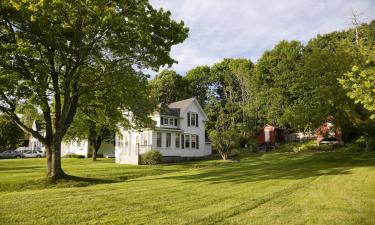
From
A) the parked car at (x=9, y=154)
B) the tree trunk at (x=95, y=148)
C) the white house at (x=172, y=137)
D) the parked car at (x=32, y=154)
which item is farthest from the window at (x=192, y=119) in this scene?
the parked car at (x=9, y=154)

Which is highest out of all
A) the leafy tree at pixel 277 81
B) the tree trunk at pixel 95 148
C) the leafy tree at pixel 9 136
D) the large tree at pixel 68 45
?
the leafy tree at pixel 277 81

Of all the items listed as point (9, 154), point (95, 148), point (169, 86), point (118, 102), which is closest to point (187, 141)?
point (95, 148)

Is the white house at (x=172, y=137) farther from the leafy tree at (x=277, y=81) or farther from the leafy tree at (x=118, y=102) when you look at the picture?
the leafy tree at (x=277, y=81)

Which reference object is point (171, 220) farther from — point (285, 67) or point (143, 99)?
point (285, 67)

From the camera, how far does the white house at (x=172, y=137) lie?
37312 mm

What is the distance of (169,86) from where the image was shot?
232ft

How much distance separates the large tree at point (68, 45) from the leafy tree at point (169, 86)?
4858cm

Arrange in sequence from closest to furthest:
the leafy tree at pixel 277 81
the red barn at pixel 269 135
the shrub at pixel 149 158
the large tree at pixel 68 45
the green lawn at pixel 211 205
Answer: the green lawn at pixel 211 205
the large tree at pixel 68 45
the shrub at pixel 149 158
the red barn at pixel 269 135
the leafy tree at pixel 277 81

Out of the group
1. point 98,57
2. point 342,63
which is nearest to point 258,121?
point 342,63

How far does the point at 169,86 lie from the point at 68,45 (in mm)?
52659

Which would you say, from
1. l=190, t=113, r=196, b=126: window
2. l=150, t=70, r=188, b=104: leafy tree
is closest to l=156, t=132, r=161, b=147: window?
l=190, t=113, r=196, b=126: window

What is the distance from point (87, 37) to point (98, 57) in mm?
1713

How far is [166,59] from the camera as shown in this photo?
63.1 feet

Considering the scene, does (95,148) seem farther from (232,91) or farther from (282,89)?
(282,89)
